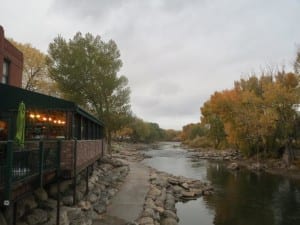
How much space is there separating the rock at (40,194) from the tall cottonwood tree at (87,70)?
23089 millimetres

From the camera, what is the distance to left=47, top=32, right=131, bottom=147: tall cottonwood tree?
33312 millimetres

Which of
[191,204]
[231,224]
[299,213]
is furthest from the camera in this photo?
[191,204]

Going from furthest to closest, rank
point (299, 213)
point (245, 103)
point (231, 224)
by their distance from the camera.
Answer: point (245, 103) < point (299, 213) < point (231, 224)

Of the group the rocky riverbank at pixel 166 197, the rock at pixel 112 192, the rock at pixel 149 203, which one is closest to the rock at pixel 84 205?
the rocky riverbank at pixel 166 197

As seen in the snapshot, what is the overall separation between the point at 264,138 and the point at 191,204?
921 inches

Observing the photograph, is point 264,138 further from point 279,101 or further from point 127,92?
point 127,92

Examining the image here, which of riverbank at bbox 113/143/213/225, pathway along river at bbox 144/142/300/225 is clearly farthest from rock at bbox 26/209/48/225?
pathway along river at bbox 144/142/300/225

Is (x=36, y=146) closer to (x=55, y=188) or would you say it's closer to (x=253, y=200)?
(x=55, y=188)

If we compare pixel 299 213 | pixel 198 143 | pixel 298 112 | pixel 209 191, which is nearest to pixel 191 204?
pixel 209 191

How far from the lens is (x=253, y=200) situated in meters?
19.5

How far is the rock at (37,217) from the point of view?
393 inches

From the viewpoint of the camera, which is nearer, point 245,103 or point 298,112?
point 298,112

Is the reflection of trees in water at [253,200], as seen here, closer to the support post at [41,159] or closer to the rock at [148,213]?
the rock at [148,213]

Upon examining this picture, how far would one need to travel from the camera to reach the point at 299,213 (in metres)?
16.7
